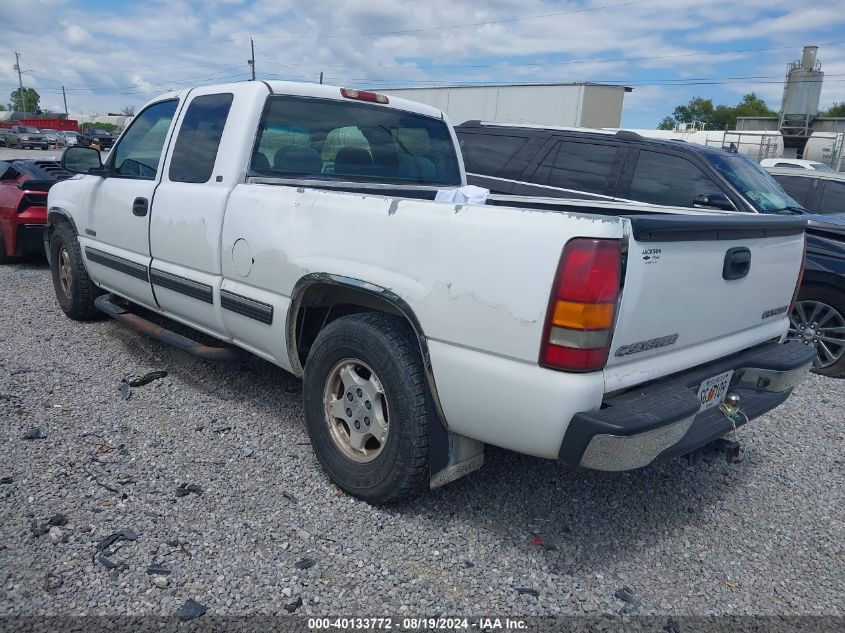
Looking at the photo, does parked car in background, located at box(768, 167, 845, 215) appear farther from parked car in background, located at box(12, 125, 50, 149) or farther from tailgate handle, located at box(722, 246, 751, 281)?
parked car in background, located at box(12, 125, 50, 149)

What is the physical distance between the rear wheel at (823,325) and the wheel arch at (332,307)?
4.15 meters

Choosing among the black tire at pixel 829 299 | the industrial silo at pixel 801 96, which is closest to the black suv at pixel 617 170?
the black tire at pixel 829 299

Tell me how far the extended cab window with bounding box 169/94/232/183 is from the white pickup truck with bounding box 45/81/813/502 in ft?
0.05

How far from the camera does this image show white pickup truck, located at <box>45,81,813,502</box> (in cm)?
236

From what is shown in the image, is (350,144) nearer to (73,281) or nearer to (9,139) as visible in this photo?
(73,281)

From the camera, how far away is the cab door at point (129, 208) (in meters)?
4.44

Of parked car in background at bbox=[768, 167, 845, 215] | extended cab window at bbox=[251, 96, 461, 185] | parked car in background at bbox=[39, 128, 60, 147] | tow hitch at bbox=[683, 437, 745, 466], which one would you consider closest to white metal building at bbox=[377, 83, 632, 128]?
parked car in background at bbox=[768, 167, 845, 215]

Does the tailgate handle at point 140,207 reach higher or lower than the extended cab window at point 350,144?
lower

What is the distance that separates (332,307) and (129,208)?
6.61 ft

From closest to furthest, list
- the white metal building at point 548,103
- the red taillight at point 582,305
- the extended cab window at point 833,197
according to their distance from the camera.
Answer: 1. the red taillight at point 582,305
2. the extended cab window at point 833,197
3. the white metal building at point 548,103

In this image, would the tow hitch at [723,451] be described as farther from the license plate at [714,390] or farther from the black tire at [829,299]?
the black tire at [829,299]

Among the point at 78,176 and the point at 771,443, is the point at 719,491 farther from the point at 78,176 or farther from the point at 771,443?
the point at 78,176

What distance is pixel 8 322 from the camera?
5871 millimetres

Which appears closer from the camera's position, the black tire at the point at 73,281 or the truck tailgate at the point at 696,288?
the truck tailgate at the point at 696,288
